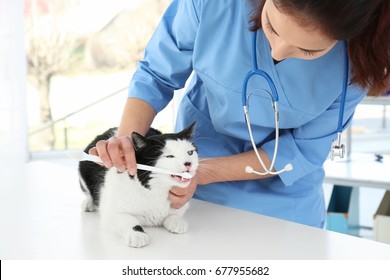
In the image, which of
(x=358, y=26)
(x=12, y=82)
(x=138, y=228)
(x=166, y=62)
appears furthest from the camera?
(x=12, y=82)

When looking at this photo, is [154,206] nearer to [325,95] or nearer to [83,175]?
[83,175]

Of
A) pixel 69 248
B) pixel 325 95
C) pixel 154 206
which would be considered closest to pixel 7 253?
pixel 69 248

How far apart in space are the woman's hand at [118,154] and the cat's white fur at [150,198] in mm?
43

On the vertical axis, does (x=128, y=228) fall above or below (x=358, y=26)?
below

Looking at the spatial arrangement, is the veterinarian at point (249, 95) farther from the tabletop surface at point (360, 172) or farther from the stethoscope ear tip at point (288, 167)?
the tabletop surface at point (360, 172)

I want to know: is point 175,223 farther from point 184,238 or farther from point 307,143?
point 307,143

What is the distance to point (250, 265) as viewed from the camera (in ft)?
2.74

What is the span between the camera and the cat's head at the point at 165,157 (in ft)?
3.16

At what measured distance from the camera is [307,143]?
1172mm

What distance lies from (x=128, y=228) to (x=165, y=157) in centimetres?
15

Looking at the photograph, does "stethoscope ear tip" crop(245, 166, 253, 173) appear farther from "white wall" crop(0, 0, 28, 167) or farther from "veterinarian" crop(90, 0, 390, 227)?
"white wall" crop(0, 0, 28, 167)

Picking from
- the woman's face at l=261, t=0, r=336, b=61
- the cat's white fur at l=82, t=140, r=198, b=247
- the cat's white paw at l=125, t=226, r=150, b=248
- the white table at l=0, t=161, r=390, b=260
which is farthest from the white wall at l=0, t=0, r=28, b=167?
the woman's face at l=261, t=0, r=336, b=61

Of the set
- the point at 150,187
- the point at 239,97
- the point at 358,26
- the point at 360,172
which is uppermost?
the point at 358,26

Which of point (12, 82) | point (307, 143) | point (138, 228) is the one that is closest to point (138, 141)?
point (138, 228)
